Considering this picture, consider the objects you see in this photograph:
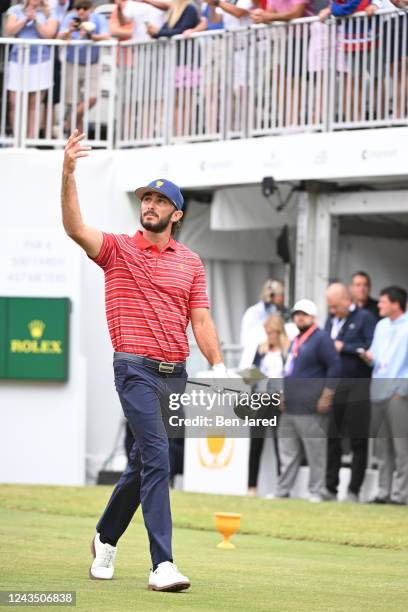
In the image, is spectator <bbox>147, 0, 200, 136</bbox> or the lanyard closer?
the lanyard

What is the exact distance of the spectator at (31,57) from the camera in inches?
725

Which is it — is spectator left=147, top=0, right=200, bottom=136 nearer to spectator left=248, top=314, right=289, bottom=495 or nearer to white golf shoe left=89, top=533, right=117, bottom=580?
spectator left=248, top=314, right=289, bottom=495

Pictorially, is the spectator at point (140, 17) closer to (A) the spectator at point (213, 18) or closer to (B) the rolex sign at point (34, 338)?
(A) the spectator at point (213, 18)

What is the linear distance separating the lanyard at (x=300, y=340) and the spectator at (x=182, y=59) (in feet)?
13.4

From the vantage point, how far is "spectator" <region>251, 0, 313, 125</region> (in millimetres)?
16828

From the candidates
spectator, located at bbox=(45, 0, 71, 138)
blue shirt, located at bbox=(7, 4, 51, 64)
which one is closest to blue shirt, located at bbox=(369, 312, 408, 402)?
spectator, located at bbox=(45, 0, 71, 138)

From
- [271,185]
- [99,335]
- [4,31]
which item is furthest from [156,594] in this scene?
[4,31]

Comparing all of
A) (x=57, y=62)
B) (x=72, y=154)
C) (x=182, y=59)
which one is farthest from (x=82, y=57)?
(x=72, y=154)

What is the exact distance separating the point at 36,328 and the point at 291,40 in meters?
4.74

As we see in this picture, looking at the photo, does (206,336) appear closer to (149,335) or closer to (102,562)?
(149,335)

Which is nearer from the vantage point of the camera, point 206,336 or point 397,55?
point 206,336

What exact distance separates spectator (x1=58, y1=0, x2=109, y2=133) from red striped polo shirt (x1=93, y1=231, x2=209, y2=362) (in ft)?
36.4

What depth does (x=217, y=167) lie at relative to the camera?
705 inches

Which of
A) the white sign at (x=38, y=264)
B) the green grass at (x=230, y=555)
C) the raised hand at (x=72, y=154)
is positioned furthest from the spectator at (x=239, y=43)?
the raised hand at (x=72, y=154)
